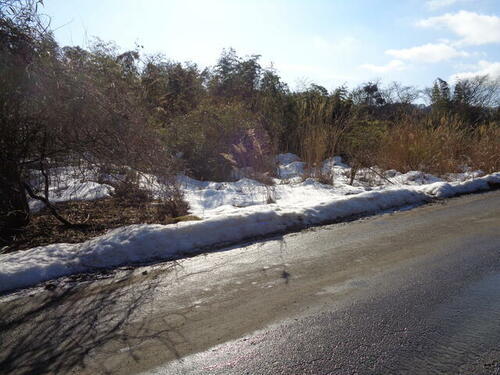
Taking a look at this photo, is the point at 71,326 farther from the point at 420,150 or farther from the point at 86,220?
the point at 420,150

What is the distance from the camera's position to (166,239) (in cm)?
502

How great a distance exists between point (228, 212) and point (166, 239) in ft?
4.52

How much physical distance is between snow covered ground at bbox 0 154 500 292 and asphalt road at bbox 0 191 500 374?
1.09ft

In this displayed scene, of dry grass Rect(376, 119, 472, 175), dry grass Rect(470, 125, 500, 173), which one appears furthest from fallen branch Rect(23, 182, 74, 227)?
dry grass Rect(470, 125, 500, 173)

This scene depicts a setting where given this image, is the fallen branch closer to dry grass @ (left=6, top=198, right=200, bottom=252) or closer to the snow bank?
dry grass @ (left=6, top=198, right=200, bottom=252)

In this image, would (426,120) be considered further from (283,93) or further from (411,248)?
(411,248)

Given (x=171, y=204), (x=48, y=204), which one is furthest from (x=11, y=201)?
(x=171, y=204)

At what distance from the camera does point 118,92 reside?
5.50m

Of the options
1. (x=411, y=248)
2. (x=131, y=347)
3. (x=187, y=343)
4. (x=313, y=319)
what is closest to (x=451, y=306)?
(x=313, y=319)

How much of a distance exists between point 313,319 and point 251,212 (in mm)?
2878

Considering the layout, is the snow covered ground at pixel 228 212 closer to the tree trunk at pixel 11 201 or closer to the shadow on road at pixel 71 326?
the shadow on road at pixel 71 326

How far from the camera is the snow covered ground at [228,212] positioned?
14.5 feet

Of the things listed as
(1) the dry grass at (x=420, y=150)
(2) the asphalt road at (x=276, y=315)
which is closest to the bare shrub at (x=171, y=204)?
(2) the asphalt road at (x=276, y=315)

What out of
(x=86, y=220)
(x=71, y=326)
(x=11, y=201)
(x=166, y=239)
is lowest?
(x=71, y=326)
